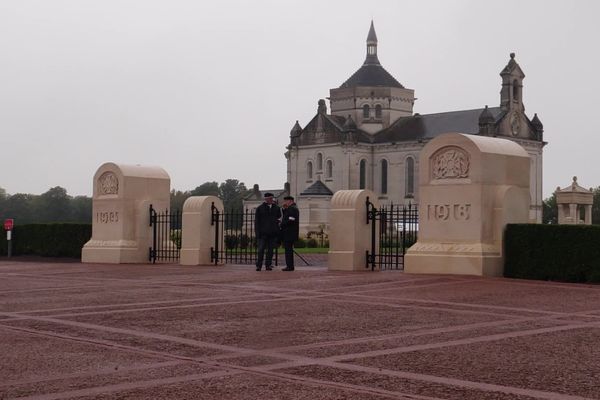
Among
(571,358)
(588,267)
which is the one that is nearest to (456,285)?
(588,267)

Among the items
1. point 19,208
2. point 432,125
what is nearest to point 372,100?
point 432,125

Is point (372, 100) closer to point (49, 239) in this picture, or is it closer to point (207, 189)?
point (207, 189)

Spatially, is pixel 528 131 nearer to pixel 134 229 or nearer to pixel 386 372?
pixel 134 229

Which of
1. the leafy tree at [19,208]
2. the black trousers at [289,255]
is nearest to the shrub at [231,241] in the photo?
the black trousers at [289,255]

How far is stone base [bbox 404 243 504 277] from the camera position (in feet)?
64.7

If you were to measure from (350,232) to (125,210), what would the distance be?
814cm

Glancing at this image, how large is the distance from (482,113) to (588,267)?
77672 mm

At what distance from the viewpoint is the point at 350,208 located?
22766mm

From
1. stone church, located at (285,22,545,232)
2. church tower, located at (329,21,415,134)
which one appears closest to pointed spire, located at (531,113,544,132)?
stone church, located at (285,22,545,232)

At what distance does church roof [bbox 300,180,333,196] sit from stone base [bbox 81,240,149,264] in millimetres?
66965

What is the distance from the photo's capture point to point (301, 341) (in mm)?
10023

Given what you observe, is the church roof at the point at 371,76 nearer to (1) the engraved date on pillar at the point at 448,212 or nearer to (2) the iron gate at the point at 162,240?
(2) the iron gate at the point at 162,240

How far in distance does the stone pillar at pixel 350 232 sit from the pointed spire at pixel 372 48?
303ft

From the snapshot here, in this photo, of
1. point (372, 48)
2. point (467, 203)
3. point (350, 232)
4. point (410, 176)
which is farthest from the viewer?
point (372, 48)
